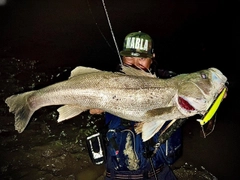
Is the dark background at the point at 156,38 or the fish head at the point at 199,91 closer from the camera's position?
the fish head at the point at 199,91

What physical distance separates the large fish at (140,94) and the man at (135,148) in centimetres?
34

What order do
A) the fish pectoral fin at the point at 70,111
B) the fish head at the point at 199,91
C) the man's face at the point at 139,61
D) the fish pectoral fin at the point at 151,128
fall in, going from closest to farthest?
the fish head at the point at 199,91 < the fish pectoral fin at the point at 151,128 < the fish pectoral fin at the point at 70,111 < the man's face at the point at 139,61

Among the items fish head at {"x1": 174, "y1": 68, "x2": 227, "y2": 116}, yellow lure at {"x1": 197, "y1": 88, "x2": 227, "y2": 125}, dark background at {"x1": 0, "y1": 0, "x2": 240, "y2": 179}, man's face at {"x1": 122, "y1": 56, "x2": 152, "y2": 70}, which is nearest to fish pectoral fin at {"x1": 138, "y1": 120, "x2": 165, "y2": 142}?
fish head at {"x1": 174, "y1": 68, "x2": 227, "y2": 116}

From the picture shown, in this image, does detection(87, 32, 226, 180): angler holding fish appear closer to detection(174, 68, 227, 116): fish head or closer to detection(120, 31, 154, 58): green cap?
detection(120, 31, 154, 58): green cap

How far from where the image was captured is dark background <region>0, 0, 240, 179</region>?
26.6 ft

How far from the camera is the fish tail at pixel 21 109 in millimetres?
3053

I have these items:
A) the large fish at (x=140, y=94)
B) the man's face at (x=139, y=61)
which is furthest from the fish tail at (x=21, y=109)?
the man's face at (x=139, y=61)

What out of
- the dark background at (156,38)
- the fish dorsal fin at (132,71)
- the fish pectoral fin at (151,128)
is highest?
the fish dorsal fin at (132,71)

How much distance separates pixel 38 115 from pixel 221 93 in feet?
24.2

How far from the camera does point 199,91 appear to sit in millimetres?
2580

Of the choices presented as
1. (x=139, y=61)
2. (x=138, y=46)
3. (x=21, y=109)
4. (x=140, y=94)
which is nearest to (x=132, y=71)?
(x=140, y=94)

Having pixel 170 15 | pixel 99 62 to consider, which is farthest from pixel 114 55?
pixel 170 15

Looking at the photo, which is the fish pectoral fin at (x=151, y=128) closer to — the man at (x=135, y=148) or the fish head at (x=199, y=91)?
the fish head at (x=199, y=91)

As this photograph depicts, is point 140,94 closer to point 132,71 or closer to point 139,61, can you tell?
point 132,71
